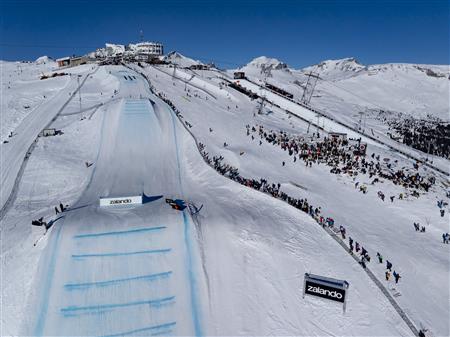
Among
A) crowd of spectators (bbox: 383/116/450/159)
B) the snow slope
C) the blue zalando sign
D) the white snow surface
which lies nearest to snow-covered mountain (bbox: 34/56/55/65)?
the snow slope

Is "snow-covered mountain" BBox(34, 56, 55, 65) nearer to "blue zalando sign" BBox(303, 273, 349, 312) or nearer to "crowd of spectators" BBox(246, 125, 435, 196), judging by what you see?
"crowd of spectators" BBox(246, 125, 435, 196)

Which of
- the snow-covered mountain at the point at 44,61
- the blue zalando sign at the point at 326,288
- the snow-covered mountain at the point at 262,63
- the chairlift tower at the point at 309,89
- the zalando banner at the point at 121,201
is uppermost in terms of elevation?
the snow-covered mountain at the point at 262,63

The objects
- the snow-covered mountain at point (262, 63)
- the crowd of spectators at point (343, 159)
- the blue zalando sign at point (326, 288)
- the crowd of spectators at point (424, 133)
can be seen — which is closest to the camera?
the blue zalando sign at point (326, 288)

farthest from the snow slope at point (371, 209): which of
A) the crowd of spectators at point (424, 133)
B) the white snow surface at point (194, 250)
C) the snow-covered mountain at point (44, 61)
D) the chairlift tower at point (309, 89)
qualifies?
the snow-covered mountain at point (44, 61)

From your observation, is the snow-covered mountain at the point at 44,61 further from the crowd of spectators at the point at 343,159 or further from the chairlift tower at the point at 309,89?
the crowd of spectators at the point at 343,159

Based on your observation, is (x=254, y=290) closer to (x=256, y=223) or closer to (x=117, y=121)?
(x=256, y=223)

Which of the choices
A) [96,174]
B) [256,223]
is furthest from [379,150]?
[96,174]

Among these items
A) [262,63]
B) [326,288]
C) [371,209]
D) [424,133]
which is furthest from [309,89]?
[326,288]
